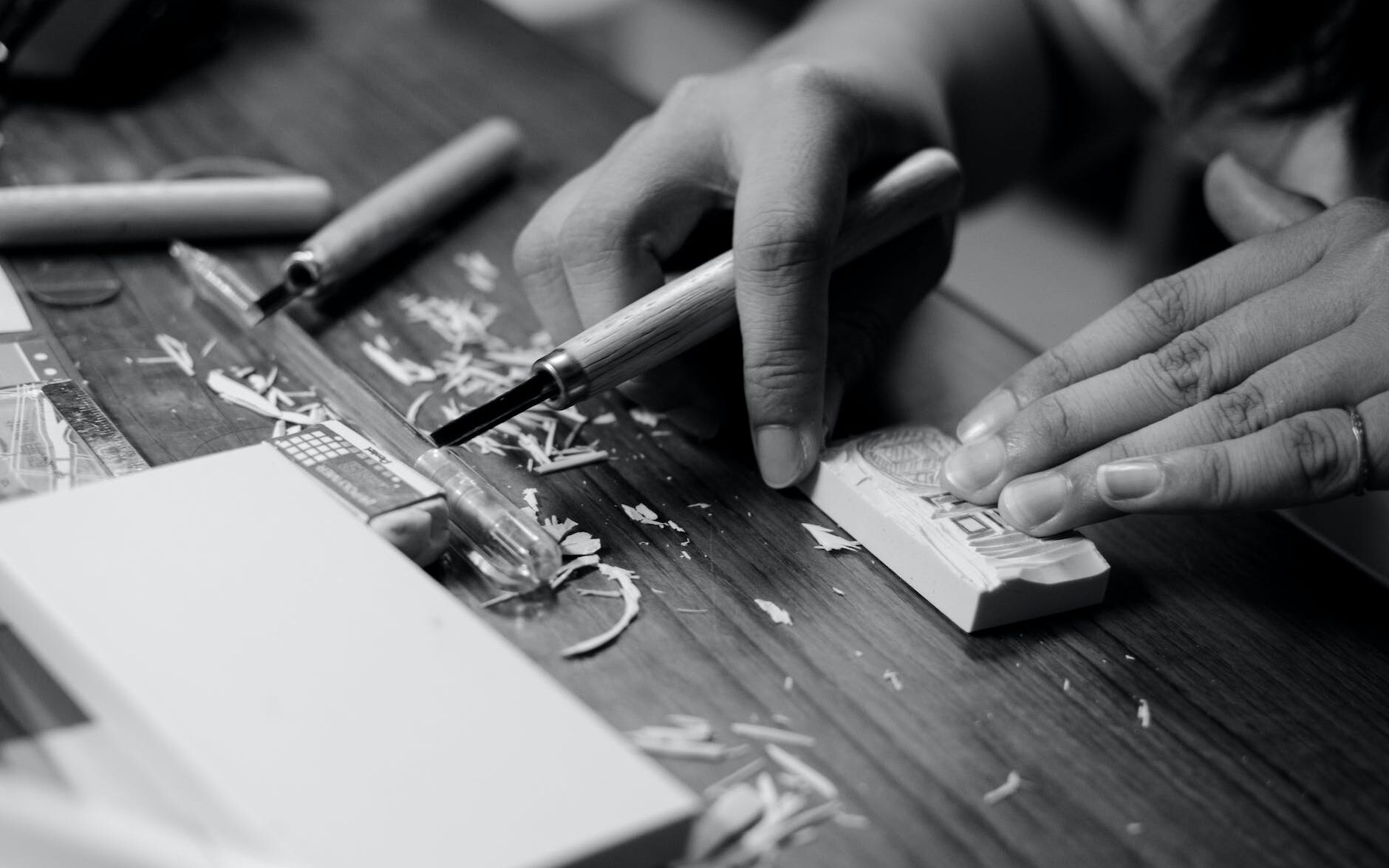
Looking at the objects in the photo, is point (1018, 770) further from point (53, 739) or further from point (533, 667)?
point (53, 739)

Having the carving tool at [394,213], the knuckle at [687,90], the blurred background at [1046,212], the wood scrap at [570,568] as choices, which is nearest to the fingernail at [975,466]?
the wood scrap at [570,568]

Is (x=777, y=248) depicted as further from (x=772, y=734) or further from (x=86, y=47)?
(x=86, y=47)

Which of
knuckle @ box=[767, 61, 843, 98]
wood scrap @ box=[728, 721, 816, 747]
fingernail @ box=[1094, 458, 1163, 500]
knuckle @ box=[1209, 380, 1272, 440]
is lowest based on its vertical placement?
wood scrap @ box=[728, 721, 816, 747]

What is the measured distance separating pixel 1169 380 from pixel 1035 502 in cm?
14

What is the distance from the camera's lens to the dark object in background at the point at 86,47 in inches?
44.3

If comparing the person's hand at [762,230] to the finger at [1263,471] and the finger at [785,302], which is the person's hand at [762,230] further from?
the finger at [1263,471]

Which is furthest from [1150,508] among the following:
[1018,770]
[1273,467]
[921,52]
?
[921,52]

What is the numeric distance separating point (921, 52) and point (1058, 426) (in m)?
0.48

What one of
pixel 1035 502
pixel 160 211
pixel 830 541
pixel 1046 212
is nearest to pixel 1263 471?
pixel 1035 502

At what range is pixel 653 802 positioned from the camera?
451mm

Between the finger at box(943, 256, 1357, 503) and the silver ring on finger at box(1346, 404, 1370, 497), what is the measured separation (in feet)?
0.18

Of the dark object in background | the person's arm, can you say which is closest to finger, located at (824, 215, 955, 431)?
the person's arm

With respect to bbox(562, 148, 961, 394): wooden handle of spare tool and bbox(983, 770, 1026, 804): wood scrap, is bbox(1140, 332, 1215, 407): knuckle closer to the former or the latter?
bbox(562, 148, 961, 394): wooden handle of spare tool

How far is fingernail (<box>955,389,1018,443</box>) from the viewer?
76 cm
